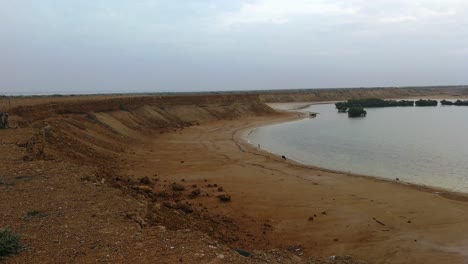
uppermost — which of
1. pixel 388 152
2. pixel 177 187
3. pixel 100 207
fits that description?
pixel 100 207

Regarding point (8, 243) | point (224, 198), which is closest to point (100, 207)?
point (8, 243)

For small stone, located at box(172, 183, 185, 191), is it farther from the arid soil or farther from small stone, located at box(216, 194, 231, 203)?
small stone, located at box(216, 194, 231, 203)

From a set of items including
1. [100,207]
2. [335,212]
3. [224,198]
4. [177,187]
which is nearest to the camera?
[100,207]

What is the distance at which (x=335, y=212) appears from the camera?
1180cm

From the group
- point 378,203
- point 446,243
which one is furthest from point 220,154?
point 446,243

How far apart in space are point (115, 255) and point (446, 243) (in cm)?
724

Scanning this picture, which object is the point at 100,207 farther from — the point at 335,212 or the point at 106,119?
the point at 106,119

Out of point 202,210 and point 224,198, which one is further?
point 224,198

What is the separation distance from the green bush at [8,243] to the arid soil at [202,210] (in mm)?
149

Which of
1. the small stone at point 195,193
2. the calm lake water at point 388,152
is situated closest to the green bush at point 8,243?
the small stone at point 195,193

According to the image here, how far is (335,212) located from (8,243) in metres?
8.33

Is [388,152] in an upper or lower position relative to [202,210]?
lower

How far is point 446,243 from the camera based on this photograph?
9.38 m

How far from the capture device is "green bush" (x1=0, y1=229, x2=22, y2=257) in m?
6.15
